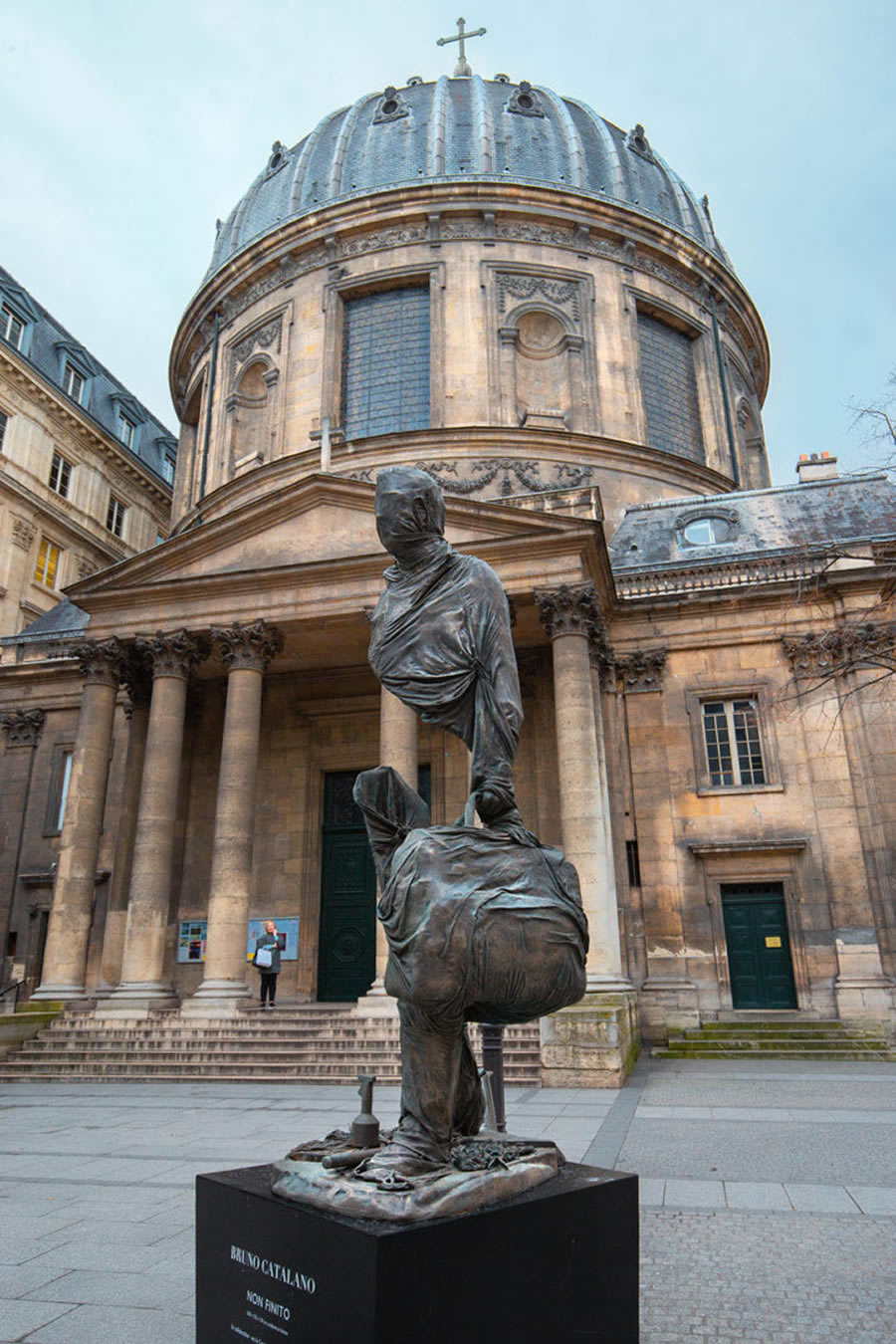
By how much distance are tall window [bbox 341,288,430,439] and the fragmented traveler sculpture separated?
25016 millimetres

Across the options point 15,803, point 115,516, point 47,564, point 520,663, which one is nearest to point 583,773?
point 520,663

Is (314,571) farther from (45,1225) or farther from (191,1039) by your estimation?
(45,1225)

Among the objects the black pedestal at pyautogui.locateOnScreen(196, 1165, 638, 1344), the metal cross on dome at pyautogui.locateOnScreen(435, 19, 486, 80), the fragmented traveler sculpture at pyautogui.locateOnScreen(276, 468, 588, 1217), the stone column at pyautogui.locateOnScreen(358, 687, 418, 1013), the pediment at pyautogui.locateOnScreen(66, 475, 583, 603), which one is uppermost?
the metal cross on dome at pyautogui.locateOnScreen(435, 19, 486, 80)

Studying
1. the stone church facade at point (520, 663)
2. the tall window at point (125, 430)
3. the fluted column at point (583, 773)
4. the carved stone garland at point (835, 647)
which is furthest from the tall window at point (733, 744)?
the tall window at point (125, 430)

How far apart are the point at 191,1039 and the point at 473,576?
1473 cm

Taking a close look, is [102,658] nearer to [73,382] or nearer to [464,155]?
[464,155]

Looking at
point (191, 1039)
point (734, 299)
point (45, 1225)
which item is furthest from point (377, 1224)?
point (734, 299)

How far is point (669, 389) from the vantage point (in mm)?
31969

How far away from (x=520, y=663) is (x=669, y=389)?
14805 millimetres

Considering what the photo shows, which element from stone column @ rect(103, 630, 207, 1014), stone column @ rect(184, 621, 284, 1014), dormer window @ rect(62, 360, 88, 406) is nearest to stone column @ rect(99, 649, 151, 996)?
stone column @ rect(103, 630, 207, 1014)

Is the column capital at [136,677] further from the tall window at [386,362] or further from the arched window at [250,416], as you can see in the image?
the arched window at [250,416]

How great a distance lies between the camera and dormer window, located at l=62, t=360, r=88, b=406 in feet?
129

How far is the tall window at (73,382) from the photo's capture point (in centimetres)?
3919

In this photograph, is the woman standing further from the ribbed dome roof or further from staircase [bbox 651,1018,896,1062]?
the ribbed dome roof
